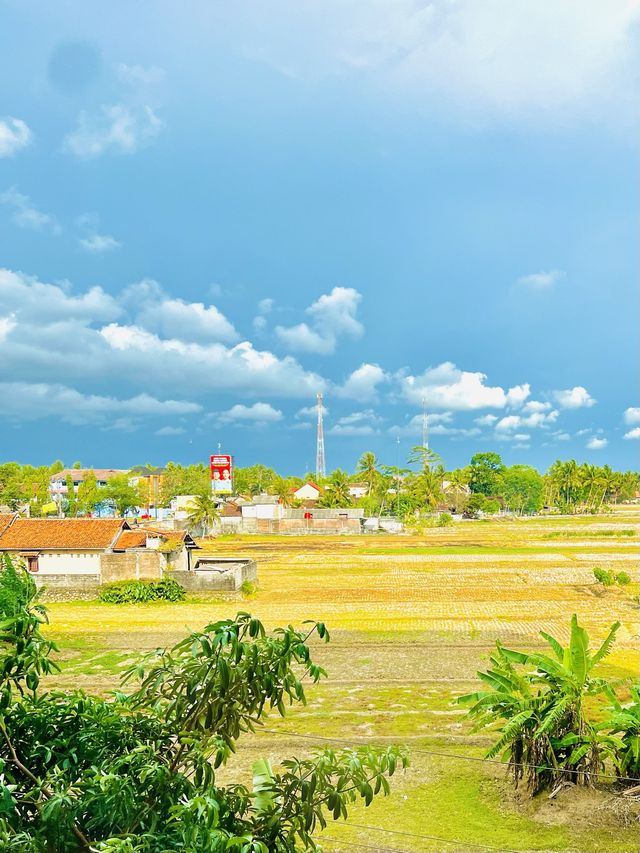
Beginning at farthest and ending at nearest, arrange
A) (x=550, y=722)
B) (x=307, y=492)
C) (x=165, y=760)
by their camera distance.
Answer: (x=307, y=492) → (x=550, y=722) → (x=165, y=760)

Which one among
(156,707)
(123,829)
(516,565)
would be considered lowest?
(516,565)

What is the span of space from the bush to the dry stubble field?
0.84 meters

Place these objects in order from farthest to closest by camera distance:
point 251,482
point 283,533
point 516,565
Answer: point 251,482
point 283,533
point 516,565

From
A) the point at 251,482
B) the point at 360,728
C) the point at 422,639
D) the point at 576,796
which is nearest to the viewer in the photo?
the point at 576,796

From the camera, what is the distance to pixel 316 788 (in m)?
4.24

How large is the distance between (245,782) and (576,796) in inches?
223

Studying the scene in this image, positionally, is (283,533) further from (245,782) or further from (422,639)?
(245,782)

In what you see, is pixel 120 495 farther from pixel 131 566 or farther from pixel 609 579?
pixel 609 579

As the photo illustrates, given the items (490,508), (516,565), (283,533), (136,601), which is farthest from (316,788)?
(490,508)

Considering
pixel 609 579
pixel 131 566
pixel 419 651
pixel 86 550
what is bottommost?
pixel 419 651

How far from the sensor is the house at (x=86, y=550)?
32625mm

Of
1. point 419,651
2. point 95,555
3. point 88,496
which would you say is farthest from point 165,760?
point 88,496

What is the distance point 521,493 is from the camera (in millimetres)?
123750

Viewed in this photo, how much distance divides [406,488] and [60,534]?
250 ft
